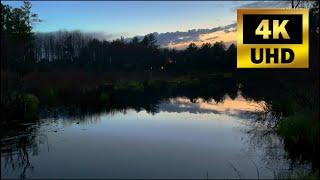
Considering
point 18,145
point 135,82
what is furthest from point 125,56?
point 18,145

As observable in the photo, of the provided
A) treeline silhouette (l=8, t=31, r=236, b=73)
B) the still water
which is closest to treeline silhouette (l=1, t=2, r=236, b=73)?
treeline silhouette (l=8, t=31, r=236, b=73)

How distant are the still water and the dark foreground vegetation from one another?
4.35ft

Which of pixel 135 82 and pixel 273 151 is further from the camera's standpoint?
pixel 135 82

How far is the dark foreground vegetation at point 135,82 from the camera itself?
17.7m

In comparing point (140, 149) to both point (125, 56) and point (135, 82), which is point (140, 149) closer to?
point (135, 82)

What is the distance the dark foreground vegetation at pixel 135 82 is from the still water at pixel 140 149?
4.35 ft

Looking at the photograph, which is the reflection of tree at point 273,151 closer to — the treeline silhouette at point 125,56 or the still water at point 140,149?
the still water at point 140,149

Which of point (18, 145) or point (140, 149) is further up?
point (18, 145)

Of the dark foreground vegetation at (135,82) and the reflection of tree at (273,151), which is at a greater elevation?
the dark foreground vegetation at (135,82)

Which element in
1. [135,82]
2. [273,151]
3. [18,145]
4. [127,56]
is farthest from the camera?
[127,56]

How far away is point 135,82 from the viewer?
56.6 metres

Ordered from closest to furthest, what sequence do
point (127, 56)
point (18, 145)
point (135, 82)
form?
point (18, 145)
point (135, 82)
point (127, 56)

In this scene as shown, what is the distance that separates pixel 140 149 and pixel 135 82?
130ft

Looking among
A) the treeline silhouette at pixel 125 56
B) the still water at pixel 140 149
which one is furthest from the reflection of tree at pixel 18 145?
the treeline silhouette at pixel 125 56
